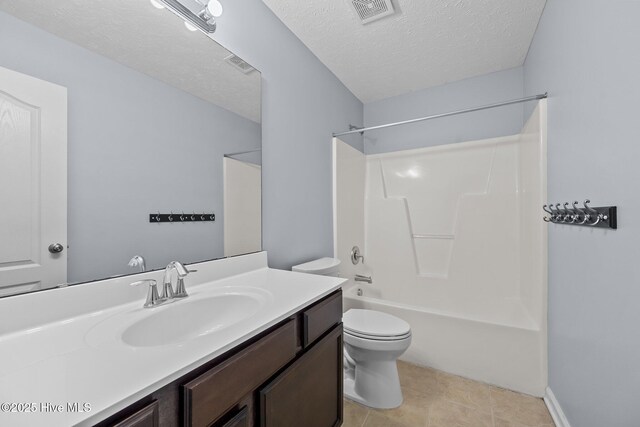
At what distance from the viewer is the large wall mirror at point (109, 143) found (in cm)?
71

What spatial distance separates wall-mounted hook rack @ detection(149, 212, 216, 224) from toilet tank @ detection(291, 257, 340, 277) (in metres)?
0.63

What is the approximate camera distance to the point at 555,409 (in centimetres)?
140

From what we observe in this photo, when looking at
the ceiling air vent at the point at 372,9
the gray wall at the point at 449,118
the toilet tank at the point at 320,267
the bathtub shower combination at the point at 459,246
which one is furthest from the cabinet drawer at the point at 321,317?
the gray wall at the point at 449,118

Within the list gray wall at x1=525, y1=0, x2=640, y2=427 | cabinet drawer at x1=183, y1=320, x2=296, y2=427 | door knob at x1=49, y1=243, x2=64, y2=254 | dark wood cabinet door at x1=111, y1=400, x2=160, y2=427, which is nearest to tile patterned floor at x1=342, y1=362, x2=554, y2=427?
gray wall at x1=525, y1=0, x2=640, y2=427

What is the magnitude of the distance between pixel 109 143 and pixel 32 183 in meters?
0.24

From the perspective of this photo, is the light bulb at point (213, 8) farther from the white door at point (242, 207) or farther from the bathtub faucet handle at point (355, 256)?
the bathtub faucet handle at point (355, 256)

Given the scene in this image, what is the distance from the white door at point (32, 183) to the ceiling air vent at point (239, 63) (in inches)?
29.6

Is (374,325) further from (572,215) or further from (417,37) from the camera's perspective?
(417,37)

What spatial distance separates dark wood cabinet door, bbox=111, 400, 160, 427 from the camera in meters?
0.43

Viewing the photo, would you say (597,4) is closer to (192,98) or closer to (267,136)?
(267,136)

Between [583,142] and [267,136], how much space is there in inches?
59.6

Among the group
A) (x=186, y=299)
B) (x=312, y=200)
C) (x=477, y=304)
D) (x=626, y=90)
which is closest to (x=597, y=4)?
(x=626, y=90)

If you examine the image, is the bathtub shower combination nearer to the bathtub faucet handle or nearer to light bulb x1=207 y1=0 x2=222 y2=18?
the bathtub faucet handle

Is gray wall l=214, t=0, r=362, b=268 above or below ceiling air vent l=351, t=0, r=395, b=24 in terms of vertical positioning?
below
